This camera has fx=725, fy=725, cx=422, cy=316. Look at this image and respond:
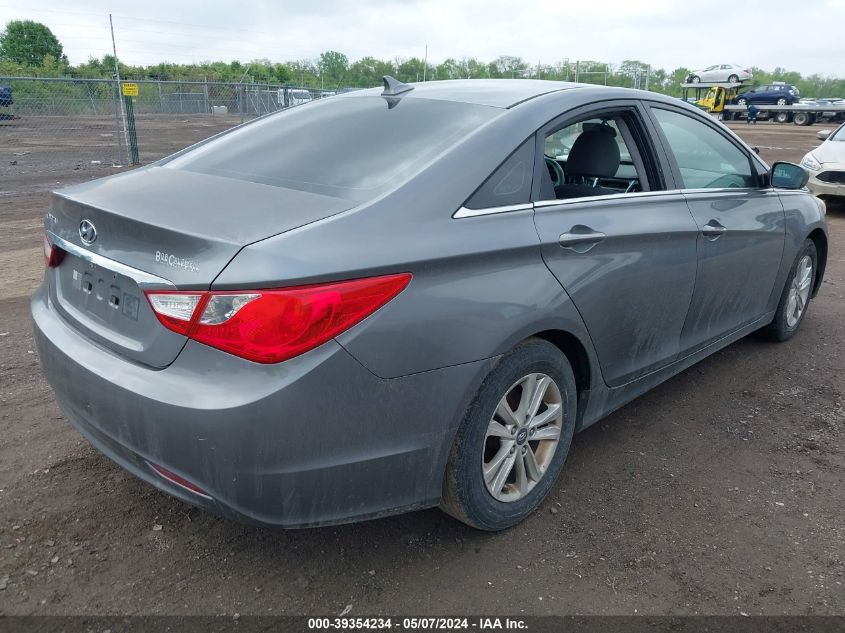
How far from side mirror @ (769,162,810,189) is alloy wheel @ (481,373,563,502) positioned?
2.41 meters

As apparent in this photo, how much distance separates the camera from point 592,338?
9.66 ft

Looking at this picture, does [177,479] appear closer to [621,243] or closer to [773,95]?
[621,243]

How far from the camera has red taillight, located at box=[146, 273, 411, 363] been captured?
2035mm

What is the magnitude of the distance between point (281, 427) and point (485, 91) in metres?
1.86

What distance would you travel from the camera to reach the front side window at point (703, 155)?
11.9 ft

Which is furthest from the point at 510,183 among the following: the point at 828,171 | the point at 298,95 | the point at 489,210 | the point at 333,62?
the point at 333,62

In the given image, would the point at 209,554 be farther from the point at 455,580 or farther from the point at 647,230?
the point at 647,230

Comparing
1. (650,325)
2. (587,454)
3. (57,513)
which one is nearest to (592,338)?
(650,325)

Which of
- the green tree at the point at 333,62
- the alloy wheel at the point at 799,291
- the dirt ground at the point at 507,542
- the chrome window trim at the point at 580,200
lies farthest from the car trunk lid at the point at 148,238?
the green tree at the point at 333,62

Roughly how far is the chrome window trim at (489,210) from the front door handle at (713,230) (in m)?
1.29

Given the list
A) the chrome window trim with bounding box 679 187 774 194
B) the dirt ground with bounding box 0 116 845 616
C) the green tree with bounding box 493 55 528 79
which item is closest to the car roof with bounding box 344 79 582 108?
the chrome window trim with bounding box 679 187 774 194

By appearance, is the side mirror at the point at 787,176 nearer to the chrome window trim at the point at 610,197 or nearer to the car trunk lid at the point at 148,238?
the chrome window trim at the point at 610,197

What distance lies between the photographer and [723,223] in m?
3.71

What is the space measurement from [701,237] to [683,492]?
1.23 metres
